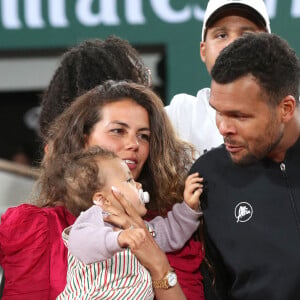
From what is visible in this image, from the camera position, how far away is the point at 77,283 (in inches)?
118

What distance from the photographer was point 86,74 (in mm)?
3779

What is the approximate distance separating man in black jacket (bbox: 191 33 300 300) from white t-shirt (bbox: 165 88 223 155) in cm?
66

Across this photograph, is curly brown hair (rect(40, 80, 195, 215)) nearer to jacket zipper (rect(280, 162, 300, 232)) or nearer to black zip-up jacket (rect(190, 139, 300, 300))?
black zip-up jacket (rect(190, 139, 300, 300))

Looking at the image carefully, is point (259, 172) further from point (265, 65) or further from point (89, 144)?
point (89, 144)

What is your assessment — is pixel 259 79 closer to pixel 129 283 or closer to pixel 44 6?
pixel 129 283

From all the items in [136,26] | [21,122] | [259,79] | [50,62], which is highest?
[259,79]

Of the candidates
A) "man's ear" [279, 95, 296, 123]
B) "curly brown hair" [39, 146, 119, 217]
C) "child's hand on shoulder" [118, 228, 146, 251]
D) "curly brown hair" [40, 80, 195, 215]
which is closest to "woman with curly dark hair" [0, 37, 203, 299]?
"curly brown hair" [40, 80, 195, 215]

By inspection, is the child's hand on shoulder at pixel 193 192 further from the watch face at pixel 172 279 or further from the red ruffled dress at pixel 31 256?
the red ruffled dress at pixel 31 256

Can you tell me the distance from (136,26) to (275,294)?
4376 millimetres

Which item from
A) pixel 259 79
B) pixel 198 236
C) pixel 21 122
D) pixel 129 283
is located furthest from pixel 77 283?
pixel 21 122

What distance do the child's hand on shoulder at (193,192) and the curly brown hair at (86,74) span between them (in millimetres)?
670

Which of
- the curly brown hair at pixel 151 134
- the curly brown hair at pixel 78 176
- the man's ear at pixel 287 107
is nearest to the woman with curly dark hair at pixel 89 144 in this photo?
the curly brown hair at pixel 151 134

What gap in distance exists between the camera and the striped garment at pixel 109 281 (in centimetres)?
296

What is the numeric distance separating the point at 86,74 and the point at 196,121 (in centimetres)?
52
